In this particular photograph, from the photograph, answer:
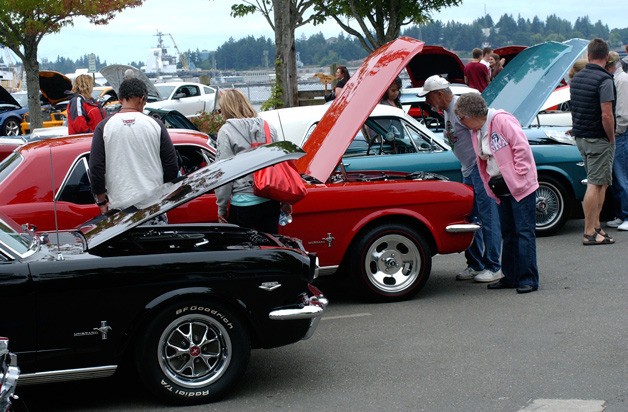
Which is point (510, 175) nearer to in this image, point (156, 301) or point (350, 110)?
point (350, 110)

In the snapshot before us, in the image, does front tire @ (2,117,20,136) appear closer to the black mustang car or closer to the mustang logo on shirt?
the mustang logo on shirt

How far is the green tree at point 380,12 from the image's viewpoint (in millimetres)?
29688

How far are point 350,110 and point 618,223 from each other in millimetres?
4108

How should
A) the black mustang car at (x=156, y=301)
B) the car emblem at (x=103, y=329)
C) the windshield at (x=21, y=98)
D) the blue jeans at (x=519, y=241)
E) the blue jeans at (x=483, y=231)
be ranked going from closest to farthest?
the black mustang car at (x=156, y=301)
the car emblem at (x=103, y=329)
the blue jeans at (x=519, y=241)
the blue jeans at (x=483, y=231)
the windshield at (x=21, y=98)

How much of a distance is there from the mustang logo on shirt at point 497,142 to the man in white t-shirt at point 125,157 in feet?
9.06

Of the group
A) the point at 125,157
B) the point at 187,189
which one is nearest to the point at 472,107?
the point at 125,157

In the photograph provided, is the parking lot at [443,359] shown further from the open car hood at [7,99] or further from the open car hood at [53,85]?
the open car hood at [53,85]

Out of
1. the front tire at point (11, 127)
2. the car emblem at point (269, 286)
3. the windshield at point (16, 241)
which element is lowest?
the front tire at point (11, 127)

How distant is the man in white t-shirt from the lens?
7.18 m

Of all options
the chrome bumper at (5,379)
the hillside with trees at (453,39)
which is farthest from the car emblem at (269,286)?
the hillside with trees at (453,39)

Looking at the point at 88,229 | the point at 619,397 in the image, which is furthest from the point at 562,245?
the point at 88,229

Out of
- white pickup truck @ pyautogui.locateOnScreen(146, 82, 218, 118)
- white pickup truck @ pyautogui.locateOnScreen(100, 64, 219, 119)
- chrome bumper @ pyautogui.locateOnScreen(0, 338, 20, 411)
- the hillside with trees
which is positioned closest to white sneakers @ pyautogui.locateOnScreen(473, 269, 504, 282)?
chrome bumper @ pyautogui.locateOnScreen(0, 338, 20, 411)

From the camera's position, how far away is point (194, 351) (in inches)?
223

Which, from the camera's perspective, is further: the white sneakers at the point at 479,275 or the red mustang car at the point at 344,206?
the white sneakers at the point at 479,275
